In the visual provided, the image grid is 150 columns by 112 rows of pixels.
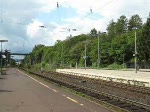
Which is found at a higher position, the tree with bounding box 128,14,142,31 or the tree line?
the tree with bounding box 128,14,142,31

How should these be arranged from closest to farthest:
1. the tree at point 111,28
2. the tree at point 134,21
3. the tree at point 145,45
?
the tree at point 145,45 < the tree at point 134,21 < the tree at point 111,28

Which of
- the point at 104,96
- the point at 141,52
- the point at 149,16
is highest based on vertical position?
the point at 149,16

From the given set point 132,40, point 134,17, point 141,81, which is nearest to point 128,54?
point 132,40

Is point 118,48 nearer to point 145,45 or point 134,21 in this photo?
point 145,45

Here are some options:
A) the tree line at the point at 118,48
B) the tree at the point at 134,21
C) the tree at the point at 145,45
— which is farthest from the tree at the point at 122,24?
the tree at the point at 145,45

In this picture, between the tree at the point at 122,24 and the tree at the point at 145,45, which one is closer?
the tree at the point at 145,45

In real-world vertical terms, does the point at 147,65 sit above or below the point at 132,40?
below

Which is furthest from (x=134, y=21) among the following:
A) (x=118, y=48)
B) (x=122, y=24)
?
(x=118, y=48)

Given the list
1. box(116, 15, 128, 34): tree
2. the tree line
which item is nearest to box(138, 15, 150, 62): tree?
the tree line

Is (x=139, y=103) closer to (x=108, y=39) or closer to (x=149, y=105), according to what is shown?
(x=149, y=105)

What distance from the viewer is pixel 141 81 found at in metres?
30.4

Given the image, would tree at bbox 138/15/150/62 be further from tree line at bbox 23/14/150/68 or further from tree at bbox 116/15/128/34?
tree at bbox 116/15/128/34

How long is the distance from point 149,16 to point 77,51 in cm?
5002

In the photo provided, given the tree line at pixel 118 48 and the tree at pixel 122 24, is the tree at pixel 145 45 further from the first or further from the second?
the tree at pixel 122 24
